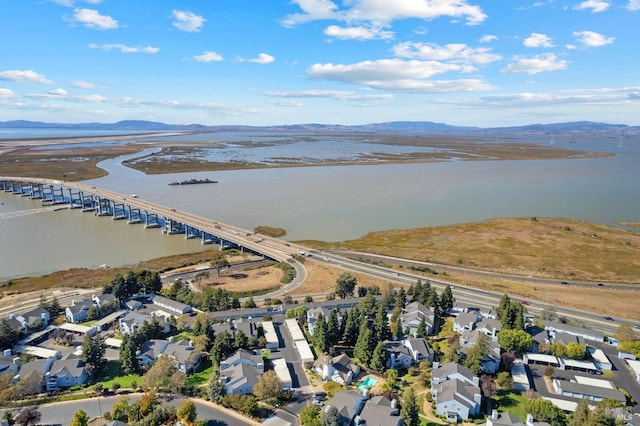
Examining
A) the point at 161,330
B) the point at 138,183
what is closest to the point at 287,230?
the point at 161,330

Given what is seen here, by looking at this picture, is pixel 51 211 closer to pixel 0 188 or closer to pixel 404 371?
pixel 0 188

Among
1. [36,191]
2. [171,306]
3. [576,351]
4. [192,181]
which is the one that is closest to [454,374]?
[576,351]

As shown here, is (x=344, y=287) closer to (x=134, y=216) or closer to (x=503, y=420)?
(x=503, y=420)

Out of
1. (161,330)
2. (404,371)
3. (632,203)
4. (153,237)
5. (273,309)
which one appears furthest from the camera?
(632,203)

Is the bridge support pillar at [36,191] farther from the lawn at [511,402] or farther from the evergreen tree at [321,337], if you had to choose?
the lawn at [511,402]

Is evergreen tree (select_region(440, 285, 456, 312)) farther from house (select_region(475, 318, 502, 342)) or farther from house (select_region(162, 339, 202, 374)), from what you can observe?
house (select_region(162, 339, 202, 374))

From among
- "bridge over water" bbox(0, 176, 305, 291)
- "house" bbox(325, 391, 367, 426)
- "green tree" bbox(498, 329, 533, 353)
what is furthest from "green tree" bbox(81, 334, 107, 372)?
"green tree" bbox(498, 329, 533, 353)

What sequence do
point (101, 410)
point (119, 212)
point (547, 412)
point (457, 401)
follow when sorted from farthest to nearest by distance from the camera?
point (119, 212) → point (101, 410) → point (457, 401) → point (547, 412)
